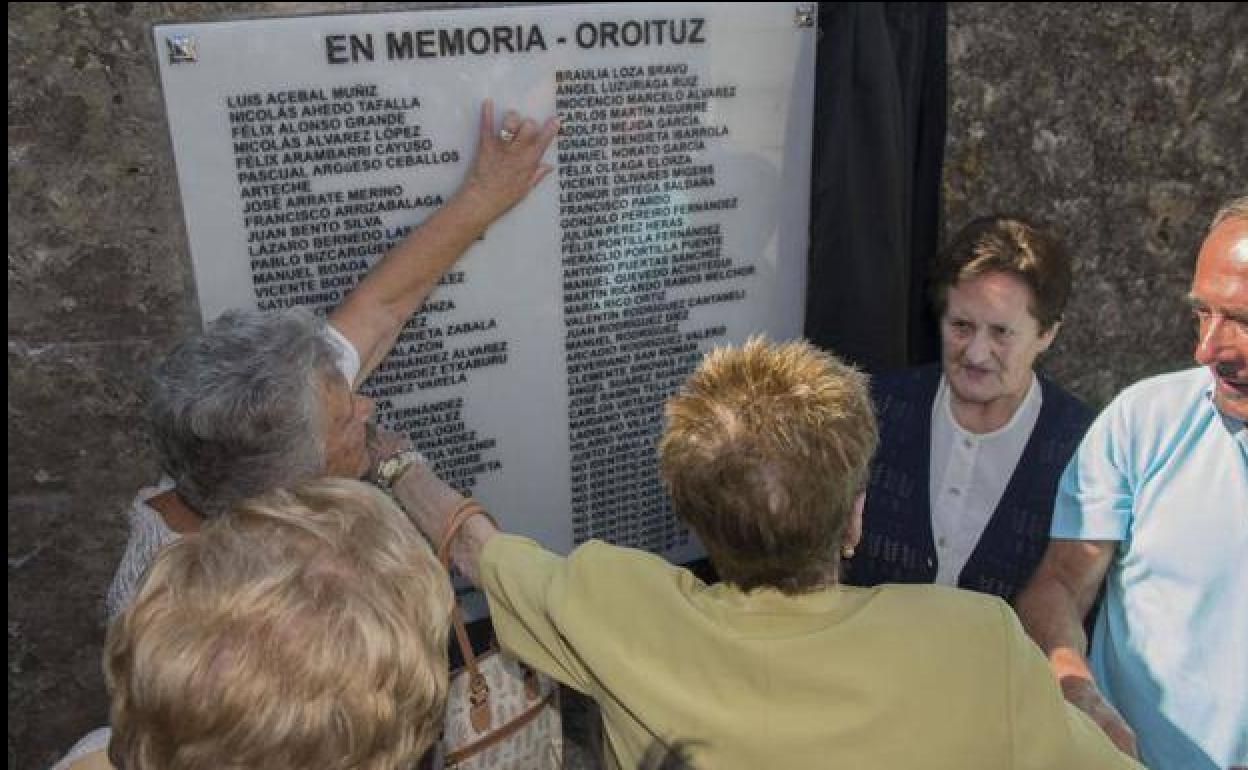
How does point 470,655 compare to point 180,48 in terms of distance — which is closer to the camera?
point 470,655

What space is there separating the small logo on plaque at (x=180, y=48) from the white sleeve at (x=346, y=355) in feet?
2.09

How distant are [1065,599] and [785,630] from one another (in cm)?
106

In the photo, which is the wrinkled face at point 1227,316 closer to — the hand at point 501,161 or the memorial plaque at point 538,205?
the memorial plaque at point 538,205

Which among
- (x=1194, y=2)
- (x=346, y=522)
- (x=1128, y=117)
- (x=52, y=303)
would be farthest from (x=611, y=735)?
(x=1194, y=2)

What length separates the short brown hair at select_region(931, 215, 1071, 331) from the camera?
254 cm

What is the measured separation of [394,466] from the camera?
2.13 metres

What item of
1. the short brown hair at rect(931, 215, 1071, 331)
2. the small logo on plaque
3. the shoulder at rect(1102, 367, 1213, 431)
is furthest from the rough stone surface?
the small logo on plaque

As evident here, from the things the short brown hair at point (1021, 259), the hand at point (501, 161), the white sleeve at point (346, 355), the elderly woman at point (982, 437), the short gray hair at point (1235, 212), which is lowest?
the elderly woman at point (982, 437)

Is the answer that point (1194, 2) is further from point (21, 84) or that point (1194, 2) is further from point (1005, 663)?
point (21, 84)

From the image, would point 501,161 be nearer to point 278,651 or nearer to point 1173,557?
point 278,651

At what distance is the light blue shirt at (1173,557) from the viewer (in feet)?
6.48

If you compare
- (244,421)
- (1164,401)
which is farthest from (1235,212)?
(244,421)

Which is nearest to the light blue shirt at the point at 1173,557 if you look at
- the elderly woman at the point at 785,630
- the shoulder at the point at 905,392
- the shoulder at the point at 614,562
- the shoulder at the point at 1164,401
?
the shoulder at the point at 1164,401

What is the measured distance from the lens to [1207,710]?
2.02m
